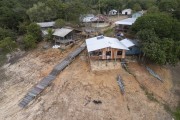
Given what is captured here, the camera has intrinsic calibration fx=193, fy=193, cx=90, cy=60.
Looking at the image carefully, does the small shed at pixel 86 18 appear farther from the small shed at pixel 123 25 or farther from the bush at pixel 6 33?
the bush at pixel 6 33

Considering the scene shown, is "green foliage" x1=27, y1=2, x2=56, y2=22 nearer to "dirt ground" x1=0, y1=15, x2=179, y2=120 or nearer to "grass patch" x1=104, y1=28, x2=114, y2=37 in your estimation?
"grass patch" x1=104, y1=28, x2=114, y2=37

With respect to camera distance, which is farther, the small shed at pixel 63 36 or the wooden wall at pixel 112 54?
the small shed at pixel 63 36

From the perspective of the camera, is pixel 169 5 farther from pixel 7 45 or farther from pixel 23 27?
pixel 7 45

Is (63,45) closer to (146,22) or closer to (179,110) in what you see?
(146,22)

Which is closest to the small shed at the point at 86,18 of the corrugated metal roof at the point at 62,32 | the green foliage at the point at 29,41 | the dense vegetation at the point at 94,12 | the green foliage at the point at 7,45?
the dense vegetation at the point at 94,12

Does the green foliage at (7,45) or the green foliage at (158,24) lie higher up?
the green foliage at (158,24)

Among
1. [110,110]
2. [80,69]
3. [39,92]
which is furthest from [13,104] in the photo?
[110,110]

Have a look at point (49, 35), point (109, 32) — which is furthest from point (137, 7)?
point (49, 35)
